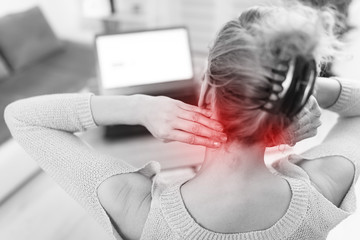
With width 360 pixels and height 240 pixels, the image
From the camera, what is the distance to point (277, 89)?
51 cm

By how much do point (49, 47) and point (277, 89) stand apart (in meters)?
2.54

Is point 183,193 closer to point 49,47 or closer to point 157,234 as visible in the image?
point 157,234

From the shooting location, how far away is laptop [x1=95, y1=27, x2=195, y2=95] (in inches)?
62.6

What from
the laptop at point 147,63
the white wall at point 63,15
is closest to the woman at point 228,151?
the laptop at point 147,63

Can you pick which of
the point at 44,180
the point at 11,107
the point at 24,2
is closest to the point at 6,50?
the point at 24,2

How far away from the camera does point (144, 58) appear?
5.35 ft

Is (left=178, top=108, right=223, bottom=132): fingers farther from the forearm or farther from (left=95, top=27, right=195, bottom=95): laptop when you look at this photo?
(left=95, top=27, right=195, bottom=95): laptop

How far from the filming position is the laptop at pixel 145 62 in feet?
5.21

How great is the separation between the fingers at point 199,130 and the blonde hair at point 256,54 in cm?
2

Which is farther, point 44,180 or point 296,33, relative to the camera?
point 44,180

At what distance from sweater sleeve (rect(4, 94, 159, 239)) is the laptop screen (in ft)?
2.54

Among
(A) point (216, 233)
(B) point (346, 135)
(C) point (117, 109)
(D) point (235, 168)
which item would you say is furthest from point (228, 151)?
(B) point (346, 135)

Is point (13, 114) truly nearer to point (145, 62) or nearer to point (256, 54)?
point (256, 54)

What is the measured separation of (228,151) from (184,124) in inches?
3.6
